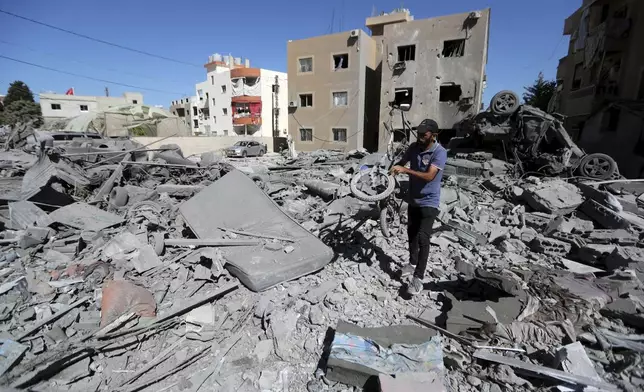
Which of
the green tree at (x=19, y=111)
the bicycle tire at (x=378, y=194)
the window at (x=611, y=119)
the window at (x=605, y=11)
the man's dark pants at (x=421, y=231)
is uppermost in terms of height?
the window at (x=605, y=11)

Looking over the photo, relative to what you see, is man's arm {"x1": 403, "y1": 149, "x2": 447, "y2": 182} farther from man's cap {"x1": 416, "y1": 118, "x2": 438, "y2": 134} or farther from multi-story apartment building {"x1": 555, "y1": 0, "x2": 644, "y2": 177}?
multi-story apartment building {"x1": 555, "y1": 0, "x2": 644, "y2": 177}

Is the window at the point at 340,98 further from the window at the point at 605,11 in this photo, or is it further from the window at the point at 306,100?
the window at the point at 605,11

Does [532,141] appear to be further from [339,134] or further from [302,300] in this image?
[339,134]

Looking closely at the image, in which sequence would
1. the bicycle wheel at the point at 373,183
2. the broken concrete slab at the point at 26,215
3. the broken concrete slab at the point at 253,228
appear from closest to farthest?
the broken concrete slab at the point at 253,228 → the bicycle wheel at the point at 373,183 → the broken concrete slab at the point at 26,215

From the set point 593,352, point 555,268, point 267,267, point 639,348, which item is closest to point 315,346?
point 267,267

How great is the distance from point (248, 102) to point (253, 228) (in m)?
34.6

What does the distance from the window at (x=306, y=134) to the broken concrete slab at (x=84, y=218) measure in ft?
64.7

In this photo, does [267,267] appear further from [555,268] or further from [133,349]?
[555,268]

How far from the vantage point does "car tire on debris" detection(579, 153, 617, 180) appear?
27.7 ft

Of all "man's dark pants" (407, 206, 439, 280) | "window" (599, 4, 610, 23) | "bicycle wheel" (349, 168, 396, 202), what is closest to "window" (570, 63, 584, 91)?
"window" (599, 4, 610, 23)

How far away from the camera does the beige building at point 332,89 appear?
21203 mm

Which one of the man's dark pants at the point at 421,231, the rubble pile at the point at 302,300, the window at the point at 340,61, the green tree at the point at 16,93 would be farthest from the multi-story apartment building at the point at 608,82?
the green tree at the point at 16,93

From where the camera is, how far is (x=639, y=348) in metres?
2.21

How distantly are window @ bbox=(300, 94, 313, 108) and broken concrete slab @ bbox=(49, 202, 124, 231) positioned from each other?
20.1 meters
